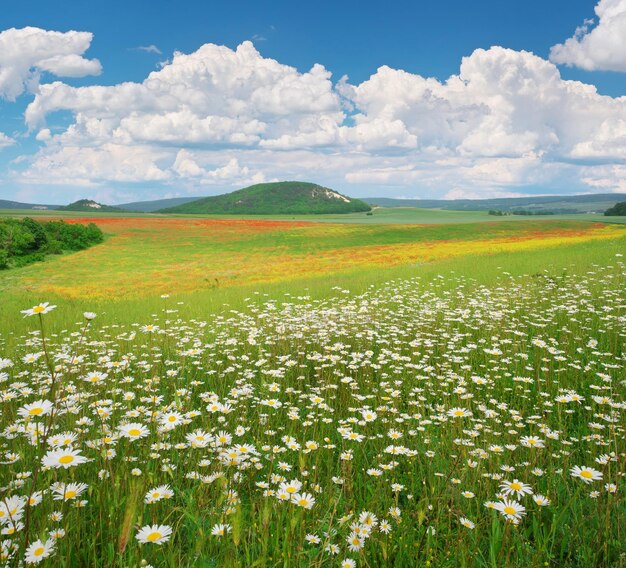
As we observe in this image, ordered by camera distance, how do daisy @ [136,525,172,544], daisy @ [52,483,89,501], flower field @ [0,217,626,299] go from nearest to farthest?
daisy @ [136,525,172,544] → daisy @ [52,483,89,501] → flower field @ [0,217,626,299]

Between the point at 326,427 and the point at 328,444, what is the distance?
1.19 metres

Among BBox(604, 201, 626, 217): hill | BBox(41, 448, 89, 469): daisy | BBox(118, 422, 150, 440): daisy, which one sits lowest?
BBox(118, 422, 150, 440): daisy

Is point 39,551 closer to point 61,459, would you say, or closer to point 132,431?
point 61,459

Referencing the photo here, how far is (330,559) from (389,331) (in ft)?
20.8

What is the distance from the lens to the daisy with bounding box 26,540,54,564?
5.54ft

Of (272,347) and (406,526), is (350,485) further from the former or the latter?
(272,347)

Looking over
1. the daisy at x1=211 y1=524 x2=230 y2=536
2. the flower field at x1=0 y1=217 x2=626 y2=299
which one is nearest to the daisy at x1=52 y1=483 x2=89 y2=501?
the daisy at x1=211 y1=524 x2=230 y2=536

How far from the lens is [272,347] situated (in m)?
8.21

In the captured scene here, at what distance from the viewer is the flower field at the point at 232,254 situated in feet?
78.9

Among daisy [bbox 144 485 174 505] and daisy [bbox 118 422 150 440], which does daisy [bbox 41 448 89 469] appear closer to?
daisy [bbox 118 422 150 440]

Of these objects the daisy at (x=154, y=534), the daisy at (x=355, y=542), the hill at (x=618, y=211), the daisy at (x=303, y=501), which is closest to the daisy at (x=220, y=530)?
the daisy at (x=154, y=534)

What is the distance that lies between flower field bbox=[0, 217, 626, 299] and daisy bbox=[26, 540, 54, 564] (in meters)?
19.0

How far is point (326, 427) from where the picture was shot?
4871 mm

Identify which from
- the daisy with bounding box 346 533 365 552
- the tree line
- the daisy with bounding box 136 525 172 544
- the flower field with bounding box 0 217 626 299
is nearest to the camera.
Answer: the daisy with bounding box 136 525 172 544
